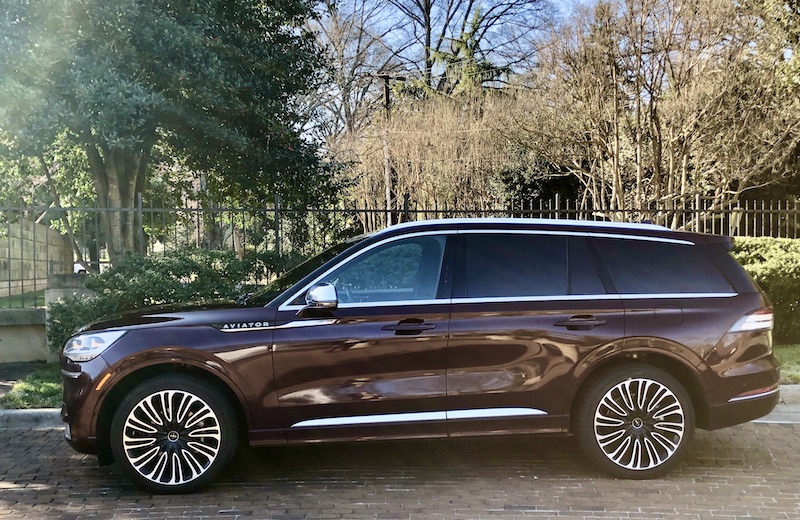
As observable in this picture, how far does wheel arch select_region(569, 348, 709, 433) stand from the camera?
4902mm

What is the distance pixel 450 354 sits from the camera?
474 centimetres

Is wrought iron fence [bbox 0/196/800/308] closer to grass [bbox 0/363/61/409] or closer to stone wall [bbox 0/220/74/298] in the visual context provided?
stone wall [bbox 0/220/74/298]

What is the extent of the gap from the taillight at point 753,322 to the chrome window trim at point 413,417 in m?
1.66

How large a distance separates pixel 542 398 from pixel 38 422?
188 inches

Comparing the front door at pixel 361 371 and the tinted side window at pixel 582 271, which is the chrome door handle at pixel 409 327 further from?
the tinted side window at pixel 582 271

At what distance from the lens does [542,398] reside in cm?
483

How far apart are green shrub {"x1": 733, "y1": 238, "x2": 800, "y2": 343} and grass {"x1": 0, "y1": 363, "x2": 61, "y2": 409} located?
8.50 m

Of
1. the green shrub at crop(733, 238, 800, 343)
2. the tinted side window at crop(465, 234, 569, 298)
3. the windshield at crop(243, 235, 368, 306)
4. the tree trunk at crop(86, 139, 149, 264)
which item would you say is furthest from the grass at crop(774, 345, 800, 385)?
the tree trunk at crop(86, 139, 149, 264)

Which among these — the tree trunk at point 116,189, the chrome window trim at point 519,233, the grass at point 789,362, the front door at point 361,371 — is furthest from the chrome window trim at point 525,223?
the tree trunk at point 116,189

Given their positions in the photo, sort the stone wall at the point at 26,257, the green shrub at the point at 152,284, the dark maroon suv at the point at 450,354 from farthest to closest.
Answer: the stone wall at the point at 26,257
the green shrub at the point at 152,284
the dark maroon suv at the point at 450,354

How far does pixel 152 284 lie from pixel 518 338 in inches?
199

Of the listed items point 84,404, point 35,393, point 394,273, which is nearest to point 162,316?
point 84,404

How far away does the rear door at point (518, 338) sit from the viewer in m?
4.76

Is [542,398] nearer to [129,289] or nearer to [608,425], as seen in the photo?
[608,425]
